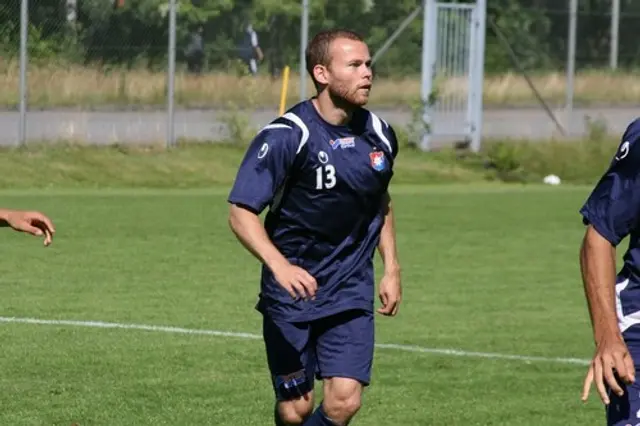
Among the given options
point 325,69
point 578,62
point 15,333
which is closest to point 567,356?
point 15,333

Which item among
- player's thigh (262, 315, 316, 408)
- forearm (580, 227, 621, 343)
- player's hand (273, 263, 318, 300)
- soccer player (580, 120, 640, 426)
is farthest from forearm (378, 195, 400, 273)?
forearm (580, 227, 621, 343)

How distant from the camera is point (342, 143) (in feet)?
23.2

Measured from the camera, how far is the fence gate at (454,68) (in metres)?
27.5

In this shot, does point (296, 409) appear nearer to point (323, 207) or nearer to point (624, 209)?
point (323, 207)

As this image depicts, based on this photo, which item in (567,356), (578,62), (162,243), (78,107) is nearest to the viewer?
(567,356)

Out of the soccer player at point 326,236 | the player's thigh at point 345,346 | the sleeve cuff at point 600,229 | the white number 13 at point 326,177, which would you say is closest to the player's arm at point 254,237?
the soccer player at point 326,236

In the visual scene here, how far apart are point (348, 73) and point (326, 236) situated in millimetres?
700

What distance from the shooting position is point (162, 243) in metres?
16.6

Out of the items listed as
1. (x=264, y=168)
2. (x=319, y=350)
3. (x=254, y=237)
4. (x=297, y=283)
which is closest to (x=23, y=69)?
(x=319, y=350)

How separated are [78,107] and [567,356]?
14.4 m

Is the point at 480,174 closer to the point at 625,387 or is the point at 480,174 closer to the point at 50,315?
the point at 50,315

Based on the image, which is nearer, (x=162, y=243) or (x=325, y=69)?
(x=325, y=69)

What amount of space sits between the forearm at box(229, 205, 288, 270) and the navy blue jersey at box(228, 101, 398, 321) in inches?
9.6

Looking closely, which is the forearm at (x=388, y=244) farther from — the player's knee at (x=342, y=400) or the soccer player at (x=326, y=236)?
the player's knee at (x=342, y=400)
